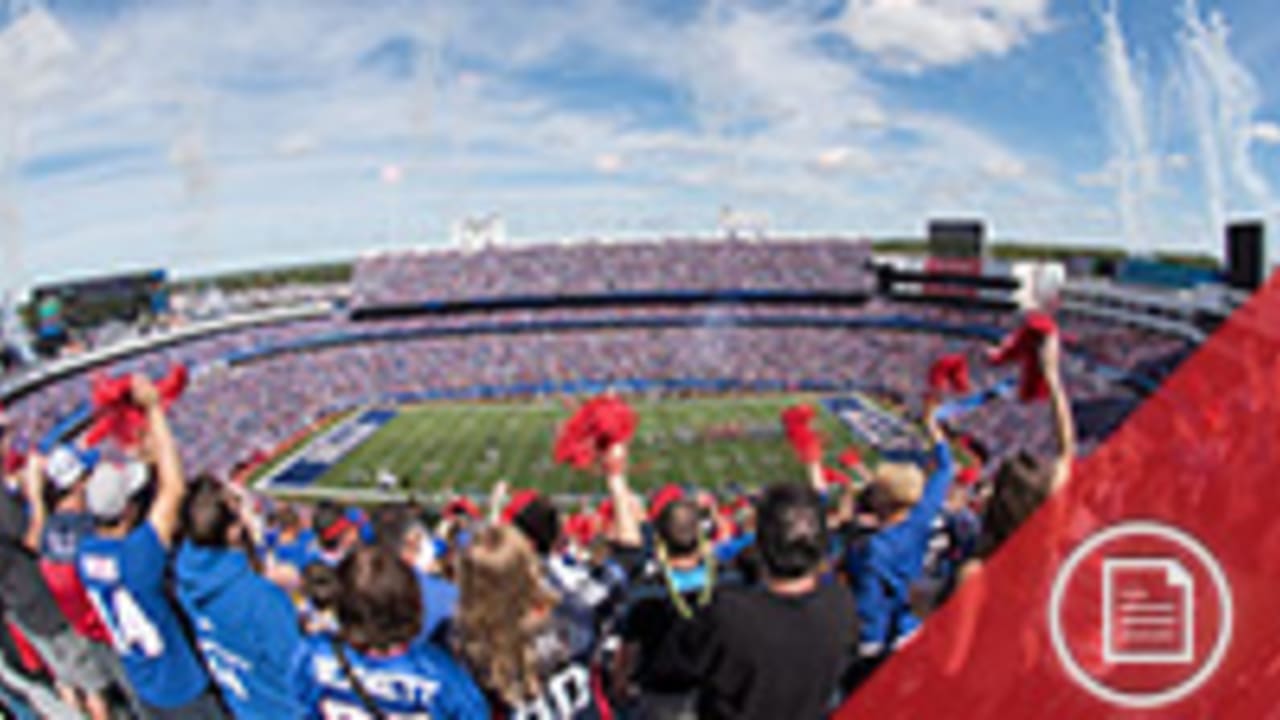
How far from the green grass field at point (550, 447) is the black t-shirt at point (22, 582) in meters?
21.0

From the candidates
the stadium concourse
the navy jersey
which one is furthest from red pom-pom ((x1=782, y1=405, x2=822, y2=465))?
the navy jersey

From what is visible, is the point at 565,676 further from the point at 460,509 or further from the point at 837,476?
the point at 460,509

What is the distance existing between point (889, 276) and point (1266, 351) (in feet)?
161

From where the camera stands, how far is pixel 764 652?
185 cm

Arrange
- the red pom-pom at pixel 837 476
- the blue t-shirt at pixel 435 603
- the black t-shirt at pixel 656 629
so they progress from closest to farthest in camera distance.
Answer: the black t-shirt at pixel 656 629
the blue t-shirt at pixel 435 603
the red pom-pom at pixel 837 476

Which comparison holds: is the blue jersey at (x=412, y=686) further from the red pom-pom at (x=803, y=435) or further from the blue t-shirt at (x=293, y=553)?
the blue t-shirt at (x=293, y=553)

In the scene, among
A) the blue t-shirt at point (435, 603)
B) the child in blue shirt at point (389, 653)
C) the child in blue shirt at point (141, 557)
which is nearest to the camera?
the child in blue shirt at point (389, 653)

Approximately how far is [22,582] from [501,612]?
2661 millimetres

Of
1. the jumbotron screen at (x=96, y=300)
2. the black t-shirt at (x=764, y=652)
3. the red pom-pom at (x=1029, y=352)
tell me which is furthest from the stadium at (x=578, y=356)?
the black t-shirt at (x=764, y=652)

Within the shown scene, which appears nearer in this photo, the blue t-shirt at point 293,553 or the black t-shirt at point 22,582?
the black t-shirt at point 22,582

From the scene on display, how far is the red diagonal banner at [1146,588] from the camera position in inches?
71.9

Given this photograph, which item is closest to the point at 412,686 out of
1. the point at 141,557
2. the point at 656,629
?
the point at 656,629

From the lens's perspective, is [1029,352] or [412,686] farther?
[1029,352]

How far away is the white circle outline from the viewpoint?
183 cm
